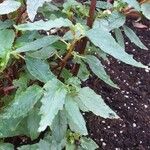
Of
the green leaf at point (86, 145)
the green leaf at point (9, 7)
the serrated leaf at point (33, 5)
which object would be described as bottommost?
the green leaf at point (86, 145)

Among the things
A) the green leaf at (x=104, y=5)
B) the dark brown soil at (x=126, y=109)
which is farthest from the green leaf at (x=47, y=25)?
the dark brown soil at (x=126, y=109)

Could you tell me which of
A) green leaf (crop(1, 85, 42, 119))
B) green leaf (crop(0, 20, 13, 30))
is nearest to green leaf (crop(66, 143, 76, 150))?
green leaf (crop(1, 85, 42, 119))

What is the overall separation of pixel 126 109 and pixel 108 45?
2.72 ft

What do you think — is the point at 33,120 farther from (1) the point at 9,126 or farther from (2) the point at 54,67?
(2) the point at 54,67

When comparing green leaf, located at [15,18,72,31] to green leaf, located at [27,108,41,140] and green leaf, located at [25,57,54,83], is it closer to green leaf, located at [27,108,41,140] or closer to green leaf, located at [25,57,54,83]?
green leaf, located at [25,57,54,83]

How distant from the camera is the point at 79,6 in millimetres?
1200

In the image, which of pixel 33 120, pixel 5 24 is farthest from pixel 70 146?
pixel 5 24

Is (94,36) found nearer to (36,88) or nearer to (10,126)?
(36,88)

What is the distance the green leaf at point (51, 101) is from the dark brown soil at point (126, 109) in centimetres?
69

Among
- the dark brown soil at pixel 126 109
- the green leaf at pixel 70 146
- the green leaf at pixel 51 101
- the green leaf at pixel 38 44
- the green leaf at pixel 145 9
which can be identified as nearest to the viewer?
the green leaf at pixel 51 101

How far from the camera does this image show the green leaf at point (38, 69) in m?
1.00

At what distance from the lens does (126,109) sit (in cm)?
170

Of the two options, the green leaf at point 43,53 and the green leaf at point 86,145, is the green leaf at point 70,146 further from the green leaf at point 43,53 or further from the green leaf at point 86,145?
the green leaf at point 43,53

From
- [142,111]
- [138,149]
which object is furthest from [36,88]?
[142,111]
